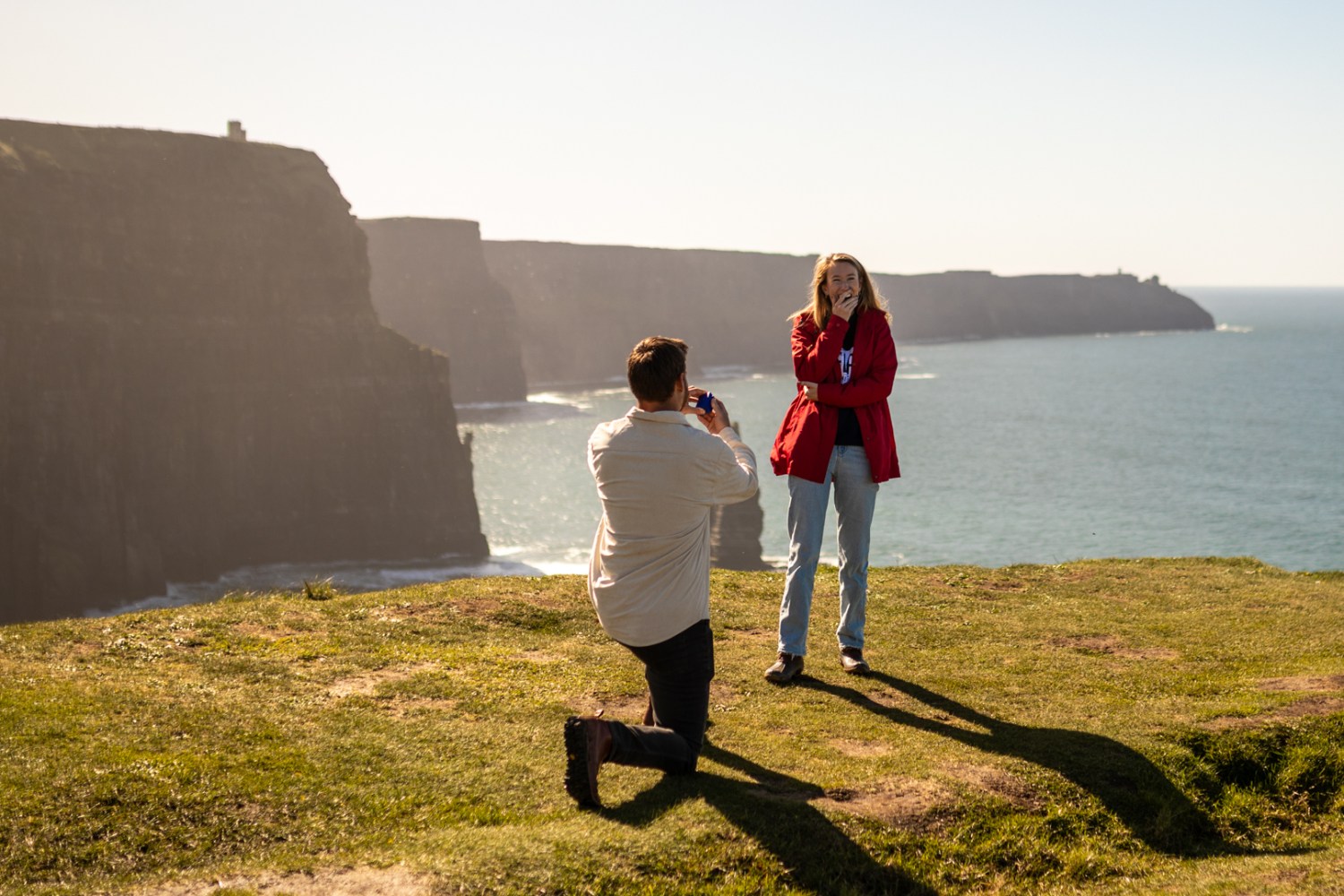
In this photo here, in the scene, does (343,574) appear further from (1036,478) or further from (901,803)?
(901,803)

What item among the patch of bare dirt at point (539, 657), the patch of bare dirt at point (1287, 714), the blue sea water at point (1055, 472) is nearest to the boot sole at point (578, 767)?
the patch of bare dirt at point (539, 657)

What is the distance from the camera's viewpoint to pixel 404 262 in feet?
555

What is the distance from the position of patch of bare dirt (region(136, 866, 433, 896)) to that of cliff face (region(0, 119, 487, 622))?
65.7 meters

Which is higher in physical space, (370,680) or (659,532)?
(659,532)

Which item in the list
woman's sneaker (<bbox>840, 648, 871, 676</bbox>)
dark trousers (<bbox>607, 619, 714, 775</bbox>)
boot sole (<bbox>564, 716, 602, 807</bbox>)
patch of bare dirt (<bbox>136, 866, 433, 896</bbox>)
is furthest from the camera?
woman's sneaker (<bbox>840, 648, 871, 676</bbox>)

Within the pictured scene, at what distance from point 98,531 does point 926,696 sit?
223 feet

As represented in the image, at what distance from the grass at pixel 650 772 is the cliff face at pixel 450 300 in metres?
160

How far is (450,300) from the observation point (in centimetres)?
16912

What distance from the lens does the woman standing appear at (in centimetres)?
802

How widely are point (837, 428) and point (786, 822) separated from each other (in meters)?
3.20

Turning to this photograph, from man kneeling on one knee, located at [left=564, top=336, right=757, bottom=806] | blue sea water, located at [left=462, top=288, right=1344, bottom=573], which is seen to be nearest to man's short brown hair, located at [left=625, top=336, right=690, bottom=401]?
man kneeling on one knee, located at [left=564, top=336, right=757, bottom=806]

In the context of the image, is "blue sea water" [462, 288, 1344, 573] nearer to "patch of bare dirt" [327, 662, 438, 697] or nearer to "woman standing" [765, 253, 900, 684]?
"woman standing" [765, 253, 900, 684]

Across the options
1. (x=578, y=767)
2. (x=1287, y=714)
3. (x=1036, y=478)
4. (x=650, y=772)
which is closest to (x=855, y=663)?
(x=650, y=772)

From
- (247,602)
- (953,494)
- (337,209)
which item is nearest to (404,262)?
(337,209)
